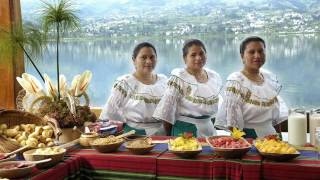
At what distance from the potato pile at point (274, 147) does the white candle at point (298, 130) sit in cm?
28

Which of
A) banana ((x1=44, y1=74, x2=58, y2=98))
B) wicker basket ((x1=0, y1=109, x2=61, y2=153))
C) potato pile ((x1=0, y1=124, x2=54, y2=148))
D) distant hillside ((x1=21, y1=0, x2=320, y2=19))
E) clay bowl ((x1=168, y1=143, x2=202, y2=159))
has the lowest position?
clay bowl ((x1=168, y1=143, x2=202, y2=159))

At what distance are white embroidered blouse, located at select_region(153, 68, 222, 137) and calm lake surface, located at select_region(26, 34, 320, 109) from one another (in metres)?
0.31

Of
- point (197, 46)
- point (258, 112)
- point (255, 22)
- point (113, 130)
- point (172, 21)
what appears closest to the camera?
point (113, 130)

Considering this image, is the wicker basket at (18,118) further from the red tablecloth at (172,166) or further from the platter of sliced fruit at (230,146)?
the platter of sliced fruit at (230,146)

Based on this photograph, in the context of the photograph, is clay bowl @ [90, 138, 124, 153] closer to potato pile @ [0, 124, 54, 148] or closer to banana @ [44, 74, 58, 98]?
potato pile @ [0, 124, 54, 148]

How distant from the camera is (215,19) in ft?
12.4

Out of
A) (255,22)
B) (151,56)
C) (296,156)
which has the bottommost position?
(296,156)

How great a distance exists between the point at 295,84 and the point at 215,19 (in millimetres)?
859

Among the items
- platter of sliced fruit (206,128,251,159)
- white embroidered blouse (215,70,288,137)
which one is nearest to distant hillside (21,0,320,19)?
white embroidered blouse (215,70,288,137)

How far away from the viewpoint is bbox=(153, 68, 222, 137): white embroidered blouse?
11.0 feet

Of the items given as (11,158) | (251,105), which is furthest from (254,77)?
(11,158)

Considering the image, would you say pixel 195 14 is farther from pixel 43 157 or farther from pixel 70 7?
pixel 43 157

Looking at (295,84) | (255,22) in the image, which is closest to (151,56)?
(255,22)

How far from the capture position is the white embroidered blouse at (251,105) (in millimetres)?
3184
